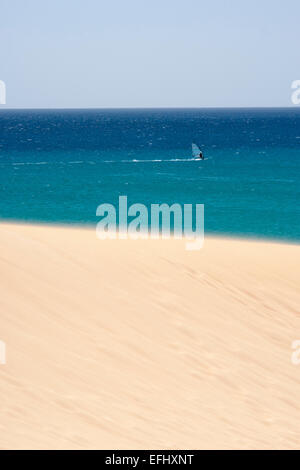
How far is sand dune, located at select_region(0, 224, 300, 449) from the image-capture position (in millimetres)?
8391

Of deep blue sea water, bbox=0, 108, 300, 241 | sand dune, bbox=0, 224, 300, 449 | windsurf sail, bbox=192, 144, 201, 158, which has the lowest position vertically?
sand dune, bbox=0, 224, 300, 449

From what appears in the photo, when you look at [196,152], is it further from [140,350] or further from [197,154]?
[140,350]

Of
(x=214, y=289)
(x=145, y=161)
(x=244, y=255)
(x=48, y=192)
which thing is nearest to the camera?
(x=214, y=289)

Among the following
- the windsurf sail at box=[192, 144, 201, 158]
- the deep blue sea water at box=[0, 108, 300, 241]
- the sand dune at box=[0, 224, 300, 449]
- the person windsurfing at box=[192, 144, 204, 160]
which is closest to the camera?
the sand dune at box=[0, 224, 300, 449]

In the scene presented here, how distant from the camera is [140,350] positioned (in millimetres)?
10555

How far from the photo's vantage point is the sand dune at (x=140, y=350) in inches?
330

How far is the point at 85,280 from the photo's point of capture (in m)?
12.7

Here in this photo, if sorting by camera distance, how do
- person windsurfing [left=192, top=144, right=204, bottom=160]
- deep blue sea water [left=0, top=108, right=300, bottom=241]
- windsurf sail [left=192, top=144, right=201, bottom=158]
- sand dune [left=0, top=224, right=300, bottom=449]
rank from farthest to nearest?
person windsurfing [left=192, top=144, right=204, bottom=160] < windsurf sail [left=192, top=144, right=201, bottom=158] < deep blue sea water [left=0, top=108, right=300, bottom=241] < sand dune [left=0, top=224, right=300, bottom=449]

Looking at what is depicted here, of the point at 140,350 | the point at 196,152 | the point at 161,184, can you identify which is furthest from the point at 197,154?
the point at 140,350

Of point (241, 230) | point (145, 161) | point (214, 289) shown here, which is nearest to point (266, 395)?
point (214, 289)

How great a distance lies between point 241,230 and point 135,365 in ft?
69.8

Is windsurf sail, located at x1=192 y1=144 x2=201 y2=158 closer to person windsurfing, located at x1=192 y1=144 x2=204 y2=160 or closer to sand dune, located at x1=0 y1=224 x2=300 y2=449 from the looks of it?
person windsurfing, located at x1=192 y1=144 x2=204 y2=160

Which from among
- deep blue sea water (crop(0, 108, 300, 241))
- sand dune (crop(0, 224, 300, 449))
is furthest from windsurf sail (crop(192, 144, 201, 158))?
sand dune (crop(0, 224, 300, 449))
